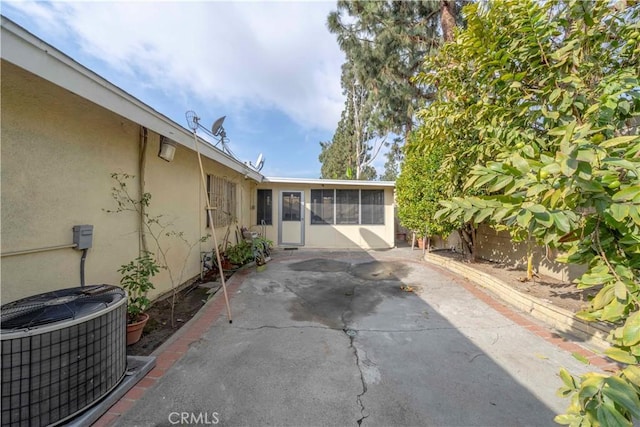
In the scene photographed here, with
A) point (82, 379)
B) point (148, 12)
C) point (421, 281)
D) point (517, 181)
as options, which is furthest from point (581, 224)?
point (148, 12)

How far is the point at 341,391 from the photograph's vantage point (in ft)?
7.32

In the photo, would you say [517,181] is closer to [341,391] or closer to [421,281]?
[341,391]

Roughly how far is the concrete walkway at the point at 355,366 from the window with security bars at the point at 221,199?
2.63 m

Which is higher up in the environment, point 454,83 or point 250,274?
point 454,83

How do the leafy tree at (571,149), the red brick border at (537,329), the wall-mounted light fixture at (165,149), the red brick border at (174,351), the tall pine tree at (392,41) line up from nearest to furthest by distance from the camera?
the leafy tree at (571,149), the red brick border at (174,351), the red brick border at (537,329), the wall-mounted light fixture at (165,149), the tall pine tree at (392,41)

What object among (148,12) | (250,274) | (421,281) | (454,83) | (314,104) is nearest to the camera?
(454,83)

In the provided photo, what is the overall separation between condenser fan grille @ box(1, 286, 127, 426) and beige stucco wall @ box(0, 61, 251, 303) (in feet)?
2.05

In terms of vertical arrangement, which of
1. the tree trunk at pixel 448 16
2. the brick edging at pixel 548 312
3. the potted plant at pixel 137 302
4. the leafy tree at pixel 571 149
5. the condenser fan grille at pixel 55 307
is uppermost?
the tree trunk at pixel 448 16

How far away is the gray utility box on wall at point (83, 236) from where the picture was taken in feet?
9.04

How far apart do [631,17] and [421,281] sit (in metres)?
4.53

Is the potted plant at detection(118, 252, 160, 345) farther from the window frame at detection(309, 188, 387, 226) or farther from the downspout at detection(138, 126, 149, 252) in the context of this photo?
the window frame at detection(309, 188, 387, 226)

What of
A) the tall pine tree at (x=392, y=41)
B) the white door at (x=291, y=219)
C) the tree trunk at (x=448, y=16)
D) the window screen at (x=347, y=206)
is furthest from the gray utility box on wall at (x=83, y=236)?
the tree trunk at (x=448, y=16)

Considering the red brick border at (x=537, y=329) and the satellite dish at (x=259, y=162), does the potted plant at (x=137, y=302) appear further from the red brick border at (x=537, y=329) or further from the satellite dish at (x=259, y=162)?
the satellite dish at (x=259, y=162)

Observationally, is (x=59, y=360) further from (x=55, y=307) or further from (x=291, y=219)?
(x=291, y=219)
